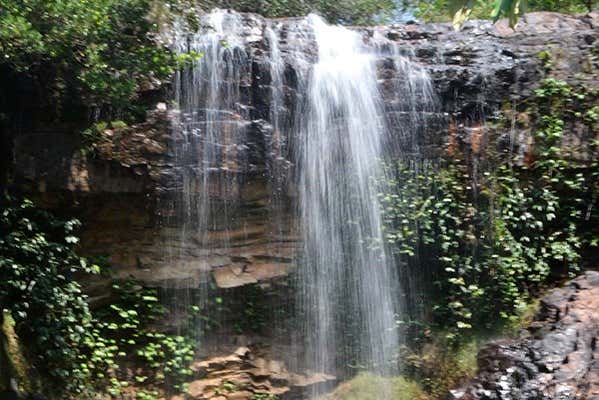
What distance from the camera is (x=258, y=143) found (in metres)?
8.67

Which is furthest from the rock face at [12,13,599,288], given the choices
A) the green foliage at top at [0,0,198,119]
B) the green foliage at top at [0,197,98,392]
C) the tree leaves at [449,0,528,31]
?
the tree leaves at [449,0,528,31]

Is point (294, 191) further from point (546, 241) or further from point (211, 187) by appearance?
point (546, 241)

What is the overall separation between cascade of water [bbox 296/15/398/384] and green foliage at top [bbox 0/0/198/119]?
1.77m

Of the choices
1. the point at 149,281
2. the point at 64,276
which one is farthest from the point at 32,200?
the point at 149,281

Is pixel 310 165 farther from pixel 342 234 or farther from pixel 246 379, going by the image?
pixel 246 379

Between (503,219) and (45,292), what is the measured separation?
4843 millimetres

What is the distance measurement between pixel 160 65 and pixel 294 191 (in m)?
1.92

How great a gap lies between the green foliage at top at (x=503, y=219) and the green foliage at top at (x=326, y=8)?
4059 millimetres

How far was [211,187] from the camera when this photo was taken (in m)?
8.60

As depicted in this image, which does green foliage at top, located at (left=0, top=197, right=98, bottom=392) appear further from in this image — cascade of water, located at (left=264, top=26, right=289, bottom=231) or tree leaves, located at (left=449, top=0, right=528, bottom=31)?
tree leaves, located at (left=449, top=0, right=528, bottom=31)

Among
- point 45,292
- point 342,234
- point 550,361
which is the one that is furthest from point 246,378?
point 550,361

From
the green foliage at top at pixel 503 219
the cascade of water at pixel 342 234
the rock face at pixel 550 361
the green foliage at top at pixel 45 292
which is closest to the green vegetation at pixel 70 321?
the green foliage at top at pixel 45 292

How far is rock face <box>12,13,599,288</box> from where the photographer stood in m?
8.24

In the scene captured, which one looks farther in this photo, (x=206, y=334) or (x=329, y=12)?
(x=329, y=12)
